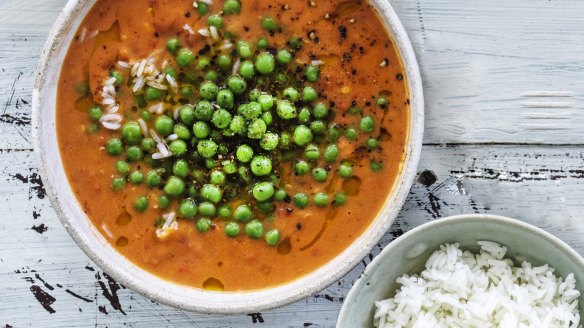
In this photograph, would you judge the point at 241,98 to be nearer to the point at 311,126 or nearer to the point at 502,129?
the point at 311,126

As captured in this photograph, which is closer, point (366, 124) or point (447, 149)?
point (366, 124)

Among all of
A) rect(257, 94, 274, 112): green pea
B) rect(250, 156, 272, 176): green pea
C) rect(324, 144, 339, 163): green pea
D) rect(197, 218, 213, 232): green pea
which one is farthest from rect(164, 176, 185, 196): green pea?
rect(324, 144, 339, 163): green pea

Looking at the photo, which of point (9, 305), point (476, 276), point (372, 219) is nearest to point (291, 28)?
point (372, 219)

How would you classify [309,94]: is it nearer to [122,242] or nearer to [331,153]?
[331,153]

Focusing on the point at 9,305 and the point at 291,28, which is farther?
the point at 9,305

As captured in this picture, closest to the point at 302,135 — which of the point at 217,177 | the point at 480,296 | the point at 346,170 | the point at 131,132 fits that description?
the point at 346,170

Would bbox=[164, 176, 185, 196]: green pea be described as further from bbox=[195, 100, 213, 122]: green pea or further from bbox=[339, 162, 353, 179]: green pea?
bbox=[339, 162, 353, 179]: green pea
